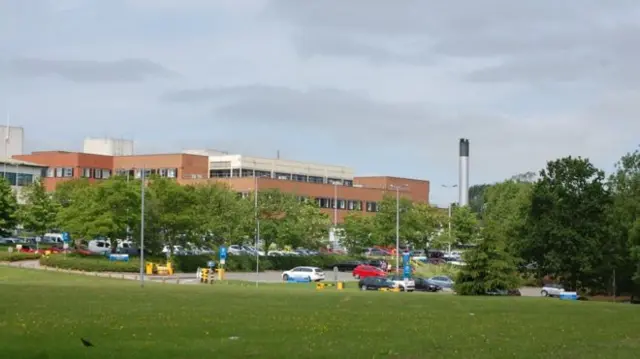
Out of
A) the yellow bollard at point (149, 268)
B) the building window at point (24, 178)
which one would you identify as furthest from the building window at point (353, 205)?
the yellow bollard at point (149, 268)

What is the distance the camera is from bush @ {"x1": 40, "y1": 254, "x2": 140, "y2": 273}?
256 feet

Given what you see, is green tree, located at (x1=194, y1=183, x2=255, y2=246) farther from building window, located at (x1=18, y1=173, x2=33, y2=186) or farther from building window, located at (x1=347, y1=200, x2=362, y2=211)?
building window, located at (x1=347, y1=200, x2=362, y2=211)

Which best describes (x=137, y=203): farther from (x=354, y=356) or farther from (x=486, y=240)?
(x=354, y=356)

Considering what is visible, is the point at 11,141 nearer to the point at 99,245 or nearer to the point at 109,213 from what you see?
the point at 99,245

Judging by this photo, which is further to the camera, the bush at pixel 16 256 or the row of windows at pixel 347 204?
the row of windows at pixel 347 204

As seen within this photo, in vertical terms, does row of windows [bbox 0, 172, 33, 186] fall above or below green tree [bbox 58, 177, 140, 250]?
above

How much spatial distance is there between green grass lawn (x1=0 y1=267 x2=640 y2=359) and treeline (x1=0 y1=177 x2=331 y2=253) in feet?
153

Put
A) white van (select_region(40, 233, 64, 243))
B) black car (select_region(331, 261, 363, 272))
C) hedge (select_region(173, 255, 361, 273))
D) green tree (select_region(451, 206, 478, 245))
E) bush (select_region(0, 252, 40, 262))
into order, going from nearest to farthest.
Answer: bush (select_region(0, 252, 40, 262)), hedge (select_region(173, 255, 361, 273)), black car (select_region(331, 261, 363, 272)), white van (select_region(40, 233, 64, 243)), green tree (select_region(451, 206, 478, 245))

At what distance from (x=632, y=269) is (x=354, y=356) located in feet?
183

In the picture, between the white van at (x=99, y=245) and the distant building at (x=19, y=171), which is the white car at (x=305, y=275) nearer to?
the white van at (x=99, y=245)

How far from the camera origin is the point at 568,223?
70.0 m

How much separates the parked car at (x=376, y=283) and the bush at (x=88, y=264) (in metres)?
22.6

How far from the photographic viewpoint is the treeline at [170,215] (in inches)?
3317

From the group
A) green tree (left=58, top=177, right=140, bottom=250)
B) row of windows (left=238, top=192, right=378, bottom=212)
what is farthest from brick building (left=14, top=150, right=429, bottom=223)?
green tree (left=58, top=177, right=140, bottom=250)
